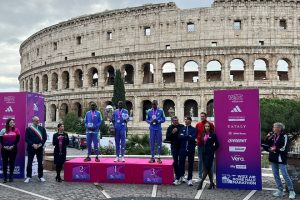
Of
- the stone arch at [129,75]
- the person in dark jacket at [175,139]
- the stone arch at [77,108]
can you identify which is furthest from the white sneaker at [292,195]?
the stone arch at [77,108]

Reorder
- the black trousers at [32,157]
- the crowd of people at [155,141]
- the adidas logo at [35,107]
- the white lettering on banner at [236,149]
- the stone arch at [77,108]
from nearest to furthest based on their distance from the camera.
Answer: the crowd of people at [155,141] < the white lettering on banner at [236,149] < the black trousers at [32,157] < the adidas logo at [35,107] < the stone arch at [77,108]

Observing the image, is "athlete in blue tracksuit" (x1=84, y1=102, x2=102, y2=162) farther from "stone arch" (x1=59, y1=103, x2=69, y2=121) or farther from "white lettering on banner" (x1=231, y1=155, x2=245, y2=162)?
"stone arch" (x1=59, y1=103, x2=69, y2=121)

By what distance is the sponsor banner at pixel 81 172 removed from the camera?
431 inches

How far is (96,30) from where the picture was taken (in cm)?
4172

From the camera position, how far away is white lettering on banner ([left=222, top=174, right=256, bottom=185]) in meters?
9.91

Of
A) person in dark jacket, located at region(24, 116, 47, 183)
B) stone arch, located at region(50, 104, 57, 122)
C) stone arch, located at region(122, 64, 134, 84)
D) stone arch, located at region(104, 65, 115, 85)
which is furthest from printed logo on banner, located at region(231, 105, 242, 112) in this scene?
stone arch, located at region(50, 104, 57, 122)

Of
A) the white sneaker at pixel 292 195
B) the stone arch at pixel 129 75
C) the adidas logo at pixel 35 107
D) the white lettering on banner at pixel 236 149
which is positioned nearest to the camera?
the white sneaker at pixel 292 195

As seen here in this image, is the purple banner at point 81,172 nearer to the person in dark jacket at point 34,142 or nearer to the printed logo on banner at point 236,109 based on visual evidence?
the person in dark jacket at point 34,142

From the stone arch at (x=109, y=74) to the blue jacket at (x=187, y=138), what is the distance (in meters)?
31.5

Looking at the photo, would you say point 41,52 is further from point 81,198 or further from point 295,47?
point 81,198

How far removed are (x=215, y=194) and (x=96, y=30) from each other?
35.0 metres

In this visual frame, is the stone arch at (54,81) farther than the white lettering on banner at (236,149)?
Yes

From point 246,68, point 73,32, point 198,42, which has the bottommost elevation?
point 246,68

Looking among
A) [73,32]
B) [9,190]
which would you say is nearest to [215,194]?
[9,190]
